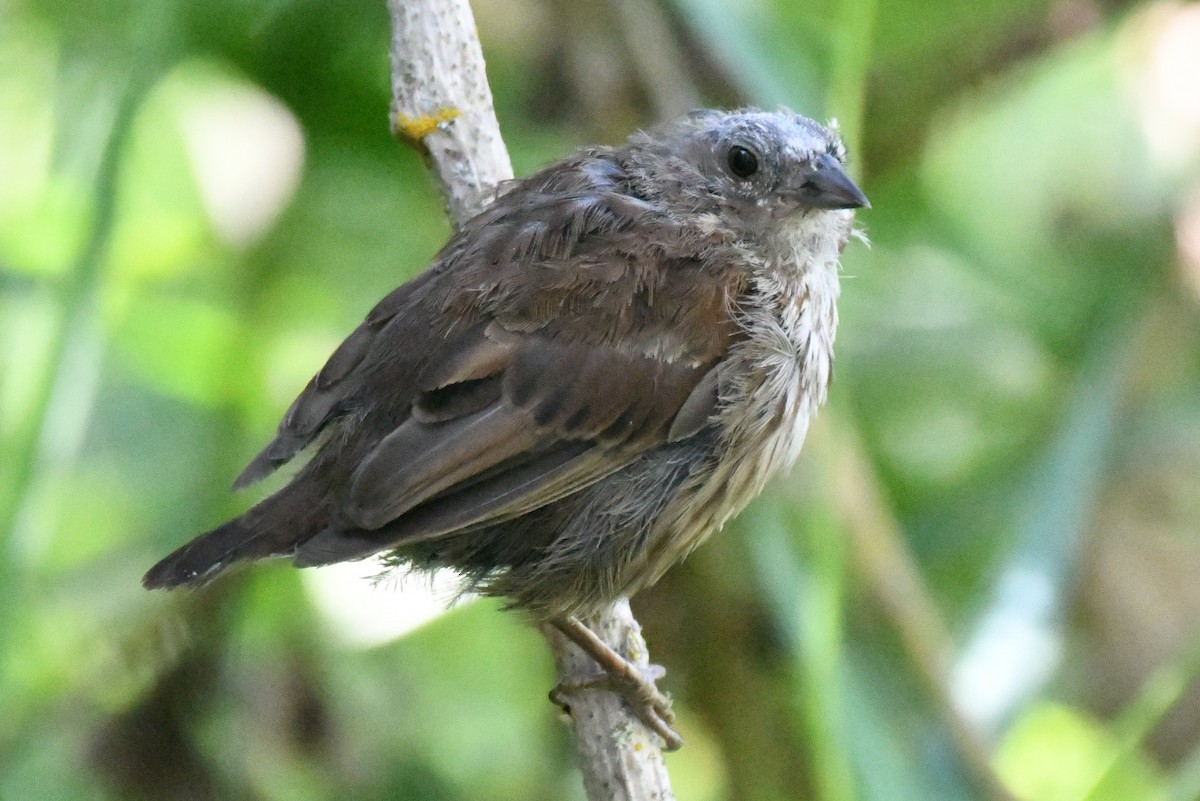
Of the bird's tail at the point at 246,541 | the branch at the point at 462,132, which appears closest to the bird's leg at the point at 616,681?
the branch at the point at 462,132

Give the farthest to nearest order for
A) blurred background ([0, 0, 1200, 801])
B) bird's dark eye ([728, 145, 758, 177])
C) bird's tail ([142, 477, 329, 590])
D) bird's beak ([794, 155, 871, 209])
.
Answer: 1. blurred background ([0, 0, 1200, 801])
2. bird's dark eye ([728, 145, 758, 177])
3. bird's beak ([794, 155, 871, 209])
4. bird's tail ([142, 477, 329, 590])

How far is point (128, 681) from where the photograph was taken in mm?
3383

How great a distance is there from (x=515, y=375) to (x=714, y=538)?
4.75 ft

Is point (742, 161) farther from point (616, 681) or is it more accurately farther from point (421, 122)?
point (616, 681)

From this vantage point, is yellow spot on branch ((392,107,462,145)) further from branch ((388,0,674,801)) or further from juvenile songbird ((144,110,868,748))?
juvenile songbird ((144,110,868,748))

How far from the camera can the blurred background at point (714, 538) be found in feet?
11.0

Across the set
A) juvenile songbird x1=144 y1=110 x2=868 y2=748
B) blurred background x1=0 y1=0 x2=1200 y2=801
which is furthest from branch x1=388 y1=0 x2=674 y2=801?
blurred background x1=0 y1=0 x2=1200 y2=801

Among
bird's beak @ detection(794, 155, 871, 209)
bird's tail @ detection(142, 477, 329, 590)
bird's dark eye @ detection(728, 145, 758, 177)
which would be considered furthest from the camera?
bird's dark eye @ detection(728, 145, 758, 177)

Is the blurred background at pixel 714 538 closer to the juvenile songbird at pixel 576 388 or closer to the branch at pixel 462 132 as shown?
the juvenile songbird at pixel 576 388

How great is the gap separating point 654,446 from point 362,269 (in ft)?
5.73

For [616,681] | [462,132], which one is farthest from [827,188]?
[616,681]

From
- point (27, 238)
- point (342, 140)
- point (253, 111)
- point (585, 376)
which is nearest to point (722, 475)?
point (585, 376)

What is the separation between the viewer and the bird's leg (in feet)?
9.51

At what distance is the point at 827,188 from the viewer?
9.48ft
